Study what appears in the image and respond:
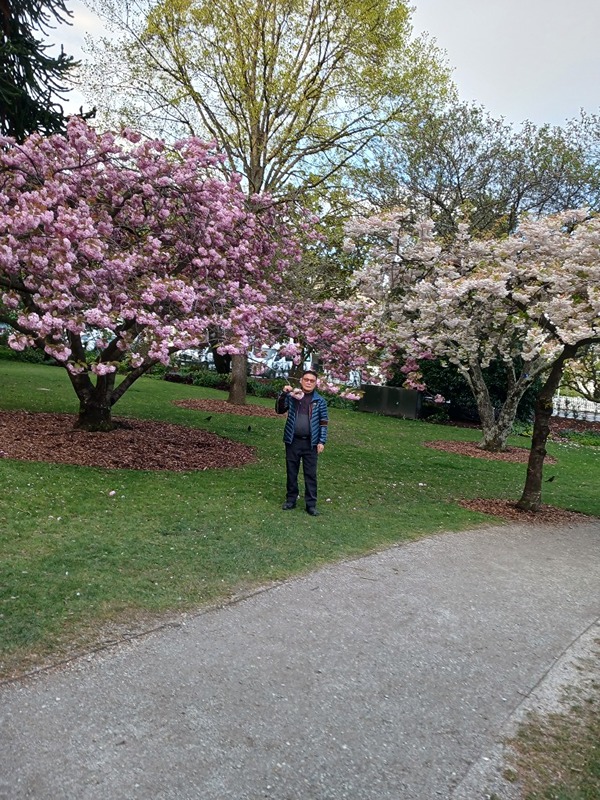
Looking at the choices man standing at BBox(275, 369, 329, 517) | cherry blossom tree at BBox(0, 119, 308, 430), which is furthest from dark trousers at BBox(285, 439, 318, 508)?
cherry blossom tree at BBox(0, 119, 308, 430)

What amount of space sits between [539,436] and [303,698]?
257 inches

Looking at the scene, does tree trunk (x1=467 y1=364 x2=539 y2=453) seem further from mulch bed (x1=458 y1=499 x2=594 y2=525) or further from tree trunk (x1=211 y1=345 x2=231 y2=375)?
tree trunk (x1=211 y1=345 x2=231 y2=375)

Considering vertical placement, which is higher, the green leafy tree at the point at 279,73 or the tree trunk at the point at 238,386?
the green leafy tree at the point at 279,73

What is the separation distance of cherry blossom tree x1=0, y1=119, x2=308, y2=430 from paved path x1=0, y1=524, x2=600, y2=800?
419 cm

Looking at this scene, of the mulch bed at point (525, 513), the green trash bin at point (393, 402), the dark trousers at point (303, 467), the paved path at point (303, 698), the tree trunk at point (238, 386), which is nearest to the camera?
the paved path at point (303, 698)

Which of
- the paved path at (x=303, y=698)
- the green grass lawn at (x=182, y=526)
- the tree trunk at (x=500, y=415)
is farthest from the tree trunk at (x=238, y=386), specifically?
the paved path at (x=303, y=698)

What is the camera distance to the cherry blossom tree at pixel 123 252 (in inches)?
285

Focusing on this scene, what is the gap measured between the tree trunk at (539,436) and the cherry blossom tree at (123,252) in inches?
156

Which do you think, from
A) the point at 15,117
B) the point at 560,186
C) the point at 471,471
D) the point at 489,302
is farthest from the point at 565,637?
the point at 560,186

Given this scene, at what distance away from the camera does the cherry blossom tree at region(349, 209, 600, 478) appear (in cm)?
743

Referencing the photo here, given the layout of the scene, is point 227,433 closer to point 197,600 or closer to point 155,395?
point 155,395

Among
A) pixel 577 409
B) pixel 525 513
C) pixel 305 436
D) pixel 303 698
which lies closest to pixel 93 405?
pixel 305 436

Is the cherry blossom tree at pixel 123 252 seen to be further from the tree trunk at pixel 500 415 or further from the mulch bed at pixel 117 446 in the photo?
the tree trunk at pixel 500 415

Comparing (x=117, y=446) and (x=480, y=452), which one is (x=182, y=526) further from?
(x=480, y=452)
